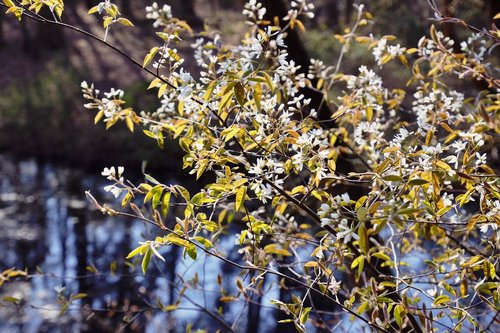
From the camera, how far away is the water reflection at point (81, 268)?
592 centimetres

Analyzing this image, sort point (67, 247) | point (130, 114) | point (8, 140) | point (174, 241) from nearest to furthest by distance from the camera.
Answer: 1. point (174, 241)
2. point (130, 114)
3. point (67, 247)
4. point (8, 140)

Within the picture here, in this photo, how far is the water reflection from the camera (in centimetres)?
592

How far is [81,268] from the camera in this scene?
716cm

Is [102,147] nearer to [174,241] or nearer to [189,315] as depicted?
[189,315]

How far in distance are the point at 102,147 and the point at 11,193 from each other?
1.93 meters

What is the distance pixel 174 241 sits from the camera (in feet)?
4.60


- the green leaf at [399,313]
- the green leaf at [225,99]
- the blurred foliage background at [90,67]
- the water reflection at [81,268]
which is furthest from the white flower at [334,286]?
the blurred foliage background at [90,67]

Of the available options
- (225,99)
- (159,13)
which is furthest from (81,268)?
(225,99)

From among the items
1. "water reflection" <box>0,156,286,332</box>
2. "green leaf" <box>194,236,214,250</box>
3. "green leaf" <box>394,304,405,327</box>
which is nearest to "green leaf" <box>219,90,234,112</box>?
"green leaf" <box>194,236,214,250</box>

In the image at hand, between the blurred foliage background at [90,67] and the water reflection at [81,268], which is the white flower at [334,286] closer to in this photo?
the water reflection at [81,268]

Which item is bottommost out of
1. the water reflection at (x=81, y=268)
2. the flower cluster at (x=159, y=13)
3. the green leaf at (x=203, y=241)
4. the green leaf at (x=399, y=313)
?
the water reflection at (x=81, y=268)

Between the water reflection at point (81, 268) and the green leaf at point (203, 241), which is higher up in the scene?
the green leaf at point (203, 241)

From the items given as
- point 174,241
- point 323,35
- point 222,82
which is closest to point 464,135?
point 222,82

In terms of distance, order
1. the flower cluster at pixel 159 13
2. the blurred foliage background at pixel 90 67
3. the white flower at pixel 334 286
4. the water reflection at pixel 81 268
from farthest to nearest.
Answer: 1. the blurred foliage background at pixel 90 67
2. the water reflection at pixel 81 268
3. the flower cluster at pixel 159 13
4. the white flower at pixel 334 286
